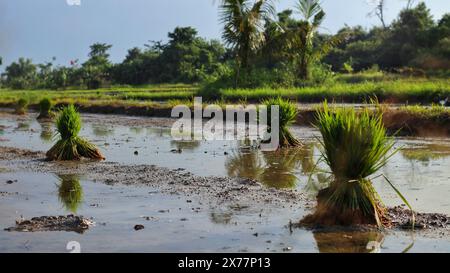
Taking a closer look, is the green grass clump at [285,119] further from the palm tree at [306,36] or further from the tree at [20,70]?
the tree at [20,70]

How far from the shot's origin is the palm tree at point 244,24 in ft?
101

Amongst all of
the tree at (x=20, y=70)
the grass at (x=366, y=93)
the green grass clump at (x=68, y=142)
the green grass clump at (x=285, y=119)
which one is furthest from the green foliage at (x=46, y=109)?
the tree at (x=20, y=70)

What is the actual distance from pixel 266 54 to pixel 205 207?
2536 cm

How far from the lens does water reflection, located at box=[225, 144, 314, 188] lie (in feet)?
35.3

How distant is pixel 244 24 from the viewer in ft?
99.9

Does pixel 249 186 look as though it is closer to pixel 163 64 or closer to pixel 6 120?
pixel 6 120

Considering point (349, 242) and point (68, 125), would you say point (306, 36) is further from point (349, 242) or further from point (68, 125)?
point (349, 242)

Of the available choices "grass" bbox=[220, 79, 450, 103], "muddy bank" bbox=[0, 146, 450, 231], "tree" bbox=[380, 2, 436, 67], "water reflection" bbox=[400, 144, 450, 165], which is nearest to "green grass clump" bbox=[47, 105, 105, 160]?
"muddy bank" bbox=[0, 146, 450, 231]

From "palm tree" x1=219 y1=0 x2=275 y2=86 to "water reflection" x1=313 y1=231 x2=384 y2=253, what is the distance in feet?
80.2

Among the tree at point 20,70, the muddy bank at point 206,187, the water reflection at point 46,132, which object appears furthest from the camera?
the tree at point 20,70

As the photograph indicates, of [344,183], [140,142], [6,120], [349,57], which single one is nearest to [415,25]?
[349,57]

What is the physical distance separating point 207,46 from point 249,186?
5408 cm

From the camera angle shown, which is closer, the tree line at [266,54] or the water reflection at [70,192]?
the water reflection at [70,192]

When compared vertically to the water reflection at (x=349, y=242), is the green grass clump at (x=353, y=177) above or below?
above
